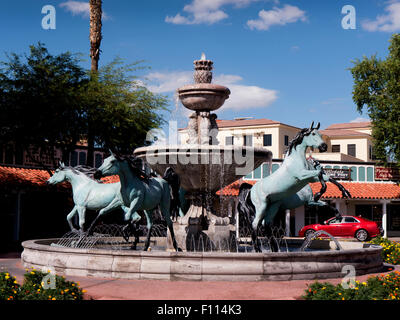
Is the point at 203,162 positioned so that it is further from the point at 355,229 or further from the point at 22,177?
the point at 355,229

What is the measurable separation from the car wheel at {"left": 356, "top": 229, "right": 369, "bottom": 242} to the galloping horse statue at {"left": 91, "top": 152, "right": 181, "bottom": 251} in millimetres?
20086

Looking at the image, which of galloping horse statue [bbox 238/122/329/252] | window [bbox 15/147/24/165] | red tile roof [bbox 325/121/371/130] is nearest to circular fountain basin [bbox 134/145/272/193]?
galloping horse statue [bbox 238/122/329/252]

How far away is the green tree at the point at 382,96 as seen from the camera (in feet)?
104

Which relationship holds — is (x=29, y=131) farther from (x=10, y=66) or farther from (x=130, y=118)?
(x=130, y=118)

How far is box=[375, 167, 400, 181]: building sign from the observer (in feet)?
122

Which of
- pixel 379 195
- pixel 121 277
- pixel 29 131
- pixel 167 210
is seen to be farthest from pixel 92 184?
pixel 379 195

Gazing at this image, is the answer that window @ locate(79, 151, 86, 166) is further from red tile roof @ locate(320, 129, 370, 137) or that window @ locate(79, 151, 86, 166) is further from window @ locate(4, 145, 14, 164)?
red tile roof @ locate(320, 129, 370, 137)

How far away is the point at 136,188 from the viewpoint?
12.1 metres

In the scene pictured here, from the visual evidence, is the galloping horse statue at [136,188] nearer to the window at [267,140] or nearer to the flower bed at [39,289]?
the flower bed at [39,289]

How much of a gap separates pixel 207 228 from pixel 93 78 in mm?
16773

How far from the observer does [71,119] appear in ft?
83.5

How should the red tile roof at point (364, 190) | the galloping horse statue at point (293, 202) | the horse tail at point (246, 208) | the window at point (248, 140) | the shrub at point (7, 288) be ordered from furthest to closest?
1. the window at point (248, 140)
2. the red tile roof at point (364, 190)
3. the horse tail at point (246, 208)
4. the galloping horse statue at point (293, 202)
5. the shrub at point (7, 288)

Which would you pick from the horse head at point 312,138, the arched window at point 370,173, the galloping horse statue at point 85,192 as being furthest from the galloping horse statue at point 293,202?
the arched window at point 370,173

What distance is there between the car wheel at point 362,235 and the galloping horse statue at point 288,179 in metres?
19.7
